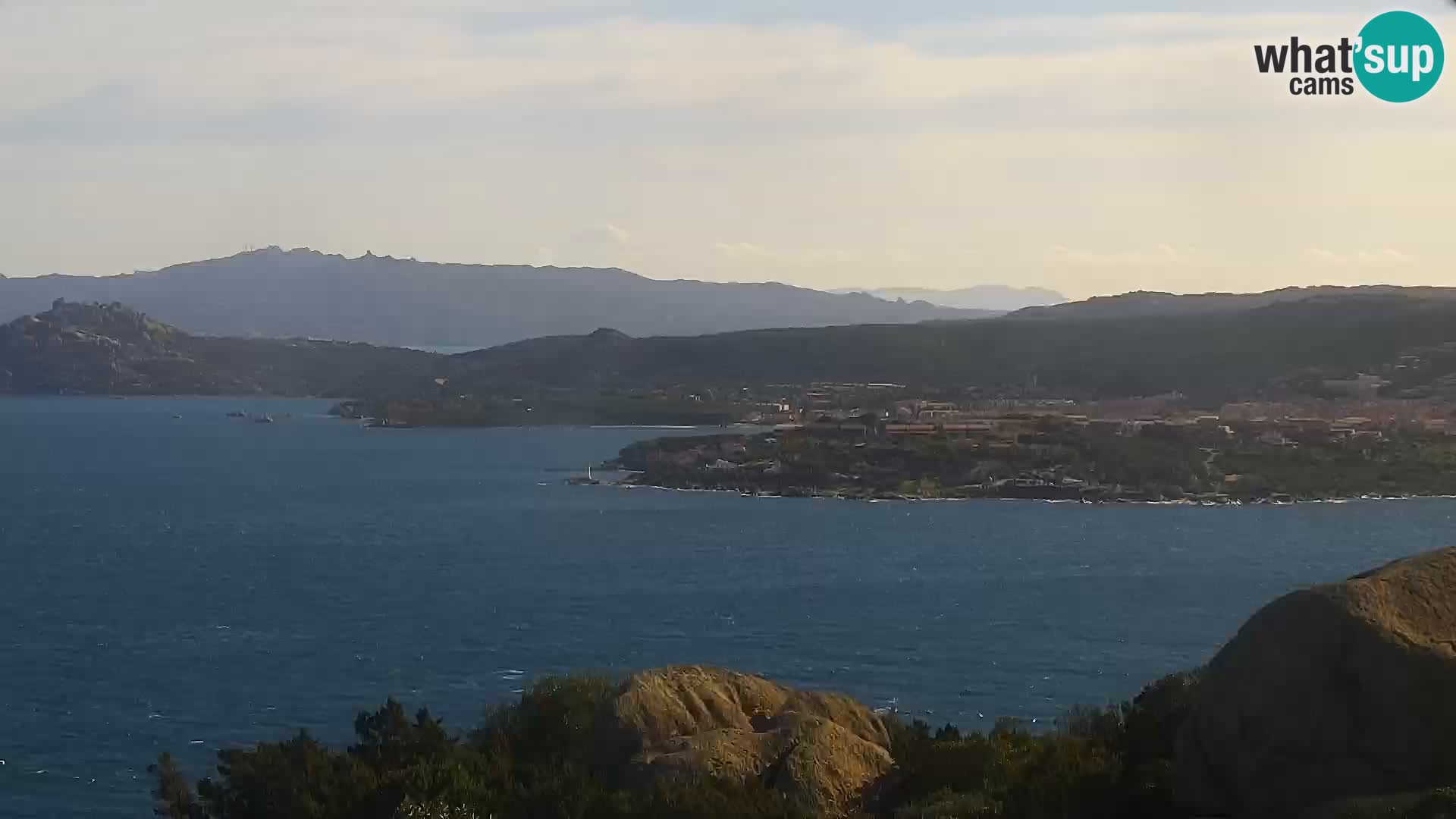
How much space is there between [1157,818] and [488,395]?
392ft

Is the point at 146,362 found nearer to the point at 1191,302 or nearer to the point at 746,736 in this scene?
the point at 1191,302

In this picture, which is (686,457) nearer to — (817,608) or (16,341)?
(817,608)

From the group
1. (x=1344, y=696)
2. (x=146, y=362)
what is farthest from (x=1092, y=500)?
(x=146, y=362)

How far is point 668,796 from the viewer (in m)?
11.6

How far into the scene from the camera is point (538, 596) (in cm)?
4250

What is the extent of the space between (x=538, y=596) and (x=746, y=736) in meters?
30.0

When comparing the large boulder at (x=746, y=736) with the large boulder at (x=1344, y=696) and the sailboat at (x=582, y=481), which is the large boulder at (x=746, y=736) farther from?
the sailboat at (x=582, y=481)

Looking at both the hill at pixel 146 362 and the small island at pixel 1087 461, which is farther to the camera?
the hill at pixel 146 362

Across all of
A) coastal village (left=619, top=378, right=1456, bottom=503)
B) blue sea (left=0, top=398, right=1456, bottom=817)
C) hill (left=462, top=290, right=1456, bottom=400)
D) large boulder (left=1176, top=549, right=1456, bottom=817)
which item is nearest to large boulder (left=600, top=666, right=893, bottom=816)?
large boulder (left=1176, top=549, right=1456, bottom=817)

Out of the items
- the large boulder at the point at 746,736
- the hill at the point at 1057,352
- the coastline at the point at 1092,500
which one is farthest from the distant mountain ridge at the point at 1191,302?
the large boulder at the point at 746,736

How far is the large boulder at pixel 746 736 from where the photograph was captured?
491 inches

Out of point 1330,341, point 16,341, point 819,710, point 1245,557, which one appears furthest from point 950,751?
point 16,341

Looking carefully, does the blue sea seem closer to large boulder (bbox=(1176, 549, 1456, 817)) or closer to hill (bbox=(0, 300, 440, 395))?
large boulder (bbox=(1176, 549, 1456, 817))

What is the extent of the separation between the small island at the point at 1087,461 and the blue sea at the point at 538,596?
91.9 inches
